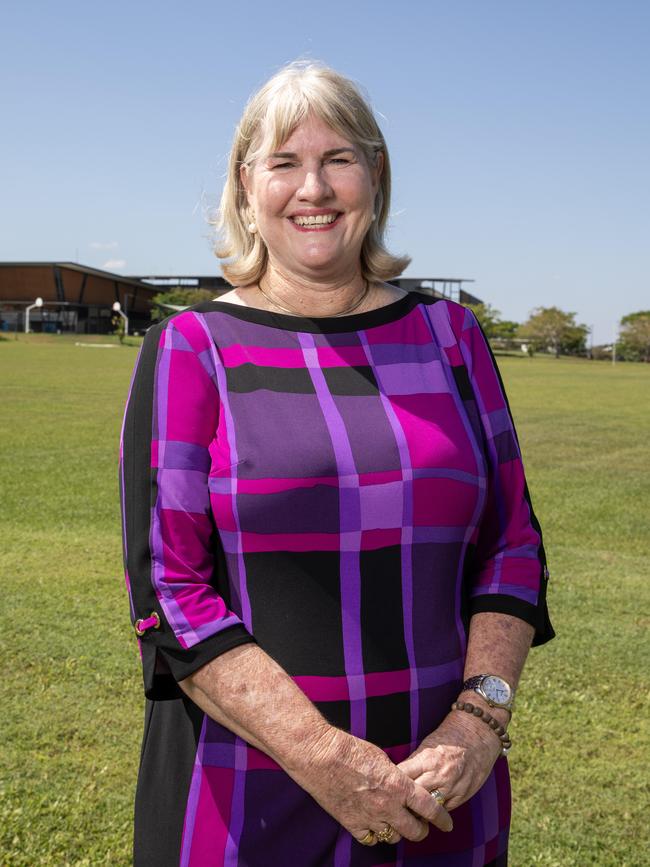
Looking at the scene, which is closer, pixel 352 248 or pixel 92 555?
pixel 352 248

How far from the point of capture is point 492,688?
1700mm

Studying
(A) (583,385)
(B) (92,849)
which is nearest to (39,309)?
(A) (583,385)

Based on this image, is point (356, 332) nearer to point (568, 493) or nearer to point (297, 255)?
point (297, 255)

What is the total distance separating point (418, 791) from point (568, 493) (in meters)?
9.89

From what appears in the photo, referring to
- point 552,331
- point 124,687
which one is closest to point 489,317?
point 552,331

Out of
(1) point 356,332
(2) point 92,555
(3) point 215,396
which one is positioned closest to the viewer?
(3) point 215,396

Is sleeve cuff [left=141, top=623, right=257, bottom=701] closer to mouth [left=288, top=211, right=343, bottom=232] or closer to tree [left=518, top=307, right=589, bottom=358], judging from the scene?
mouth [left=288, top=211, right=343, bottom=232]

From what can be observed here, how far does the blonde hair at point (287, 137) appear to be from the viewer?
1767 millimetres

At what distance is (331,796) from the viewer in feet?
5.00

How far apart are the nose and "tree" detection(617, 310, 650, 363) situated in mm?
109706

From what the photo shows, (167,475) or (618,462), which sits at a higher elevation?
(167,475)

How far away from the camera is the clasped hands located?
4.99 ft

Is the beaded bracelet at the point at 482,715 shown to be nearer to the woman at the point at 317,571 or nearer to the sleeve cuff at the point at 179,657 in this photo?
the woman at the point at 317,571

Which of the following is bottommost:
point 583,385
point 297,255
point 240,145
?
point 583,385
